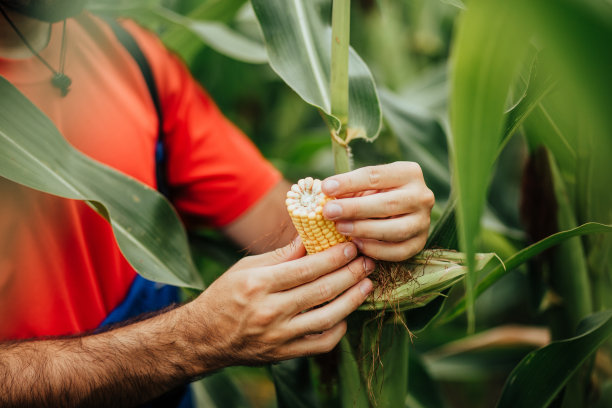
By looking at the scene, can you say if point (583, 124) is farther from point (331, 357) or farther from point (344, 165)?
point (331, 357)

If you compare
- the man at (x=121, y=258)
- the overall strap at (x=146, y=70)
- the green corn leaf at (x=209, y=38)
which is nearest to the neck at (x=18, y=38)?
the man at (x=121, y=258)

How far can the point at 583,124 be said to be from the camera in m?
0.54

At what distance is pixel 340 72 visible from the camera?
44 cm

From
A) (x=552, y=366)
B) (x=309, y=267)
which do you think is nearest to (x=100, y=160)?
(x=309, y=267)

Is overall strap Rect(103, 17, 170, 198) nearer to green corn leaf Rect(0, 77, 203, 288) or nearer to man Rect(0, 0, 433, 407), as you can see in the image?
man Rect(0, 0, 433, 407)

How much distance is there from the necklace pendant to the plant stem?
0.41m

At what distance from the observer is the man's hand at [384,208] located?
412 mm

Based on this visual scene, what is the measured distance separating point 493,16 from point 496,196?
115cm

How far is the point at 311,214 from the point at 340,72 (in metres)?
0.14

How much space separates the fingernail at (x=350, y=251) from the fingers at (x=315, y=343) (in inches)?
3.1

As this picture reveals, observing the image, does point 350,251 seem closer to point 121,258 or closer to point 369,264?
point 369,264

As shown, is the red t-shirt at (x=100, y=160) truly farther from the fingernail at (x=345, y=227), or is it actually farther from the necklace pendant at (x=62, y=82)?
the fingernail at (x=345, y=227)

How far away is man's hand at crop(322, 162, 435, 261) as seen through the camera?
41cm

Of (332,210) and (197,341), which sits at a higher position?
(332,210)
